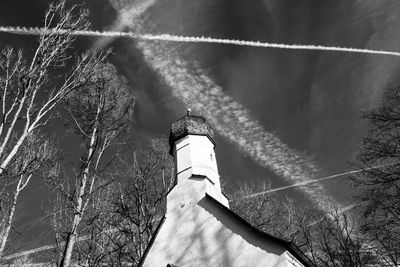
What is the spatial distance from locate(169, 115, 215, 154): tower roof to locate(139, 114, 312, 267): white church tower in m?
0.73

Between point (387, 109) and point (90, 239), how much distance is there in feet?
47.9

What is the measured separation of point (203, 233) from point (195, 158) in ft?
12.9

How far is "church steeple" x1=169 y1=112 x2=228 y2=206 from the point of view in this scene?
12648mm

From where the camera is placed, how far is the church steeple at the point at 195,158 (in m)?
12.6

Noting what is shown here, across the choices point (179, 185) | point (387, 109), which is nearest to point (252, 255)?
point (179, 185)

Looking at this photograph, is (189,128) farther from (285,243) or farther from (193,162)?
(285,243)

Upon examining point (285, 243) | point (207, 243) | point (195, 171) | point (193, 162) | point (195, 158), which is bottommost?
point (285, 243)

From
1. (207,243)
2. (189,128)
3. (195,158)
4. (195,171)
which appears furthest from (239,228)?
(189,128)

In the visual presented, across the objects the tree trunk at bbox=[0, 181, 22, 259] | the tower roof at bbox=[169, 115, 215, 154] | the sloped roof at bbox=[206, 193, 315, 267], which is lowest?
the sloped roof at bbox=[206, 193, 315, 267]

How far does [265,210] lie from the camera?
22.4 meters

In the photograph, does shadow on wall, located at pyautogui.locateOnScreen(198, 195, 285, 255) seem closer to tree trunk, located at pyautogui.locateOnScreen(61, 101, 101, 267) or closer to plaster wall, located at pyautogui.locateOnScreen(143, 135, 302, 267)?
plaster wall, located at pyautogui.locateOnScreen(143, 135, 302, 267)

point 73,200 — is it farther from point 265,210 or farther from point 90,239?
point 265,210

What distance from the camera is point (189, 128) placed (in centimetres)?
1520

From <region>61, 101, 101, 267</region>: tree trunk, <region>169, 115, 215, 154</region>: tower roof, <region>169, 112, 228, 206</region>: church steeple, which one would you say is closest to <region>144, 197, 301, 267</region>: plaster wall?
<region>169, 112, 228, 206</region>: church steeple
